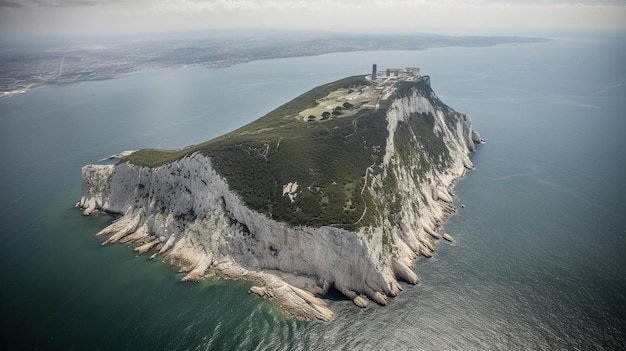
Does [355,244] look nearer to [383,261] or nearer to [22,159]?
[383,261]

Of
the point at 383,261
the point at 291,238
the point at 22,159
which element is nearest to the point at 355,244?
the point at 383,261

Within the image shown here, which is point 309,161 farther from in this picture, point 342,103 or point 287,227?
point 342,103

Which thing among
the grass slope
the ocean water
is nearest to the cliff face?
the grass slope

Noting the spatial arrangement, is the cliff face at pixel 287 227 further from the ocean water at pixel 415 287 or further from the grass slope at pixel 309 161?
the ocean water at pixel 415 287

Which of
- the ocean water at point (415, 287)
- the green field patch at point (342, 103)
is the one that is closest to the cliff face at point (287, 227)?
the ocean water at point (415, 287)

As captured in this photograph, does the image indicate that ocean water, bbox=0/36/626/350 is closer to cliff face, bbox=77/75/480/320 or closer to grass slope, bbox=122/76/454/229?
cliff face, bbox=77/75/480/320

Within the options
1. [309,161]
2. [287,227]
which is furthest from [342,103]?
[287,227]

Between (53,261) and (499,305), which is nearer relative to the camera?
(499,305)

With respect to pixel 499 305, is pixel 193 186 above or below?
above
